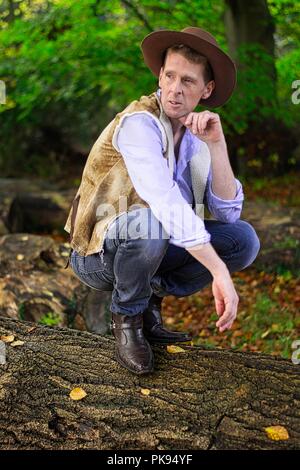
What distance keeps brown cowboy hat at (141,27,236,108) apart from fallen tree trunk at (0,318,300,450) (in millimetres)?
1210

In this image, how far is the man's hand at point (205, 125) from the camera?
105 inches

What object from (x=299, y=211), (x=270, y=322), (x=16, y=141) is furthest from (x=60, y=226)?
(x=270, y=322)

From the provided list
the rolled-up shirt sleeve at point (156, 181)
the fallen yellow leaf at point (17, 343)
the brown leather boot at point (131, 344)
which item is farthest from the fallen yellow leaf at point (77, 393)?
the rolled-up shirt sleeve at point (156, 181)

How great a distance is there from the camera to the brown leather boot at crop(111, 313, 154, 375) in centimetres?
272

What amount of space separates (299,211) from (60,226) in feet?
9.64

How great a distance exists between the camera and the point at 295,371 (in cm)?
276

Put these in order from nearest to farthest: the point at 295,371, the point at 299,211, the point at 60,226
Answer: the point at 295,371 < the point at 299,211 < the point at 60,226

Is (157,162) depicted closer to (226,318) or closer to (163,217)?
(163,217)

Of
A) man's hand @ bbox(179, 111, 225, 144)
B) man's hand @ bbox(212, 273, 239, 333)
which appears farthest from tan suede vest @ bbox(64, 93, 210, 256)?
man's hand @ bbox(212, 273, 239, 333)

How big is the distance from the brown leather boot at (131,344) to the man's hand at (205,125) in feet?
2.77

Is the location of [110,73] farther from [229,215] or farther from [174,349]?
[174,349]

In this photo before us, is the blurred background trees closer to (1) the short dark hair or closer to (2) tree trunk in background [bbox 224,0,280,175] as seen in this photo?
(2) tree trunk in background [bbox 224,0,280,175]

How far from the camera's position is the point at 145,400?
254 cm

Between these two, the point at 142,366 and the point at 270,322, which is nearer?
the point at 142,366
